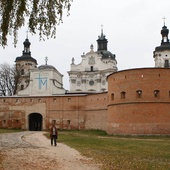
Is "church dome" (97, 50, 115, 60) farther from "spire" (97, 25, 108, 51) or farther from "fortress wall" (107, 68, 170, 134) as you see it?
"fortress wall" (107, 68, 170, 134)

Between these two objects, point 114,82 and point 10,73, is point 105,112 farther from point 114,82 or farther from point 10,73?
point 10,73

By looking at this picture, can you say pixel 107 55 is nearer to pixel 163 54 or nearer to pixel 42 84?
pixel 163 54

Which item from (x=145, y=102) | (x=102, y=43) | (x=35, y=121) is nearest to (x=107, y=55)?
(x=102, y=43)

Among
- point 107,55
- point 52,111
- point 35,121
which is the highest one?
point 107,55

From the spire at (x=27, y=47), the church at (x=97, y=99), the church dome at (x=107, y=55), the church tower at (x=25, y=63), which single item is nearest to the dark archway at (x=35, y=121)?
the church at (x=97, y=99)

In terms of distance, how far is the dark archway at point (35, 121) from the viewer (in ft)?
105

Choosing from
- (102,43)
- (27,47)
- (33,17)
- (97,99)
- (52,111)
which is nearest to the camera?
(33,17)

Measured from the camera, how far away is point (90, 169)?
7988mm

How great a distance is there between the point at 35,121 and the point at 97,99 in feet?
27.7

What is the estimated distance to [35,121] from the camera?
107 ft

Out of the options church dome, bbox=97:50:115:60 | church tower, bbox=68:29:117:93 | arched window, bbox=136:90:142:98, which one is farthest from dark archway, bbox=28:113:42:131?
church dome, bbox=97:50:115:60

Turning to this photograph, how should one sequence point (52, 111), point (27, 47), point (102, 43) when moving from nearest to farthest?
point (52, 111) < point (27, 47) < point (102, 43)

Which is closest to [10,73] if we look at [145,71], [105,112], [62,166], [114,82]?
[105,112]

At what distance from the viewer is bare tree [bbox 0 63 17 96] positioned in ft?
134
